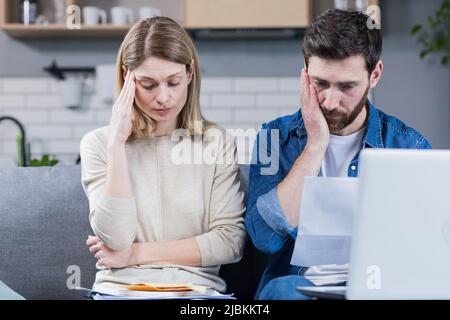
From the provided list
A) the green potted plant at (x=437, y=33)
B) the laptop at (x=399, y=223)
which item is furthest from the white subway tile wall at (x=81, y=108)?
the laptop at (x=399, y=223)

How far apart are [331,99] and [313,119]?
0.25 ft

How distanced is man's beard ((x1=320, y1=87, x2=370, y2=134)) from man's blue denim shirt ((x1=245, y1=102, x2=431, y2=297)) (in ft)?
0.10

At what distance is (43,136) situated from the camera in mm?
3127

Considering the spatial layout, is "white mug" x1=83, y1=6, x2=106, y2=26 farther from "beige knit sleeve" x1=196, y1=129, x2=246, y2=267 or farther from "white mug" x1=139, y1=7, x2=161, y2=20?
"beige knit sleeve" x1=196, y1=129, x2=246, y2=267

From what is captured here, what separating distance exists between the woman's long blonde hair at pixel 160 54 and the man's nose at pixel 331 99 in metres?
0.26

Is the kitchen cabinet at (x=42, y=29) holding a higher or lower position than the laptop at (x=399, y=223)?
higher

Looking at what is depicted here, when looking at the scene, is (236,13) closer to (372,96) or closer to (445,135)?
(372,96)

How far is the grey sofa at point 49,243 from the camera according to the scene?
65.6 inches

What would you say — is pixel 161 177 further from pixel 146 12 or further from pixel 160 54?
pixel 146 12

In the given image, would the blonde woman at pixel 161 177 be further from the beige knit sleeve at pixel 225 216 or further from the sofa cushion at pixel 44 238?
the sofa cushion at pixel 44 238

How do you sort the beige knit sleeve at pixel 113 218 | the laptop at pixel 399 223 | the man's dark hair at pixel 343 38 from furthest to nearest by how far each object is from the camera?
the man's dark hair at pixel 343 38 → the beige knit sleeve at pixel 113 218 → the laptop at pixel 399 223

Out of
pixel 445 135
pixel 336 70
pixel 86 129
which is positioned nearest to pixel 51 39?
pixel 86 129

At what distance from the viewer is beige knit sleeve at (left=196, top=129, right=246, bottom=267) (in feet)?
4.94

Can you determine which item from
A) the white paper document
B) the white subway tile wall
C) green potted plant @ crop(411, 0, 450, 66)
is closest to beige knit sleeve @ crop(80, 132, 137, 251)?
the white paper document
